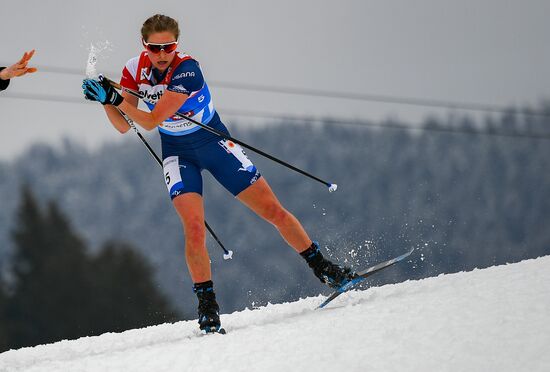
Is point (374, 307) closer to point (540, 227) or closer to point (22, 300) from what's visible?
point (22, 300)

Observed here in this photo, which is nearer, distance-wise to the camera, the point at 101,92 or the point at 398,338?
the point at 398,338

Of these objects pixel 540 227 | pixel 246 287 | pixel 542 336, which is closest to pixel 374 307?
pixel 542 336

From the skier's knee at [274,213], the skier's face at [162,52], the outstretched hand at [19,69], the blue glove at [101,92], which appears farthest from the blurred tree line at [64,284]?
the blue glove at [101,92]

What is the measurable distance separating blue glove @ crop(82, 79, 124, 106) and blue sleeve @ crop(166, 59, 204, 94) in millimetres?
357

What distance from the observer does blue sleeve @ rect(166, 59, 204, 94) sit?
545 centimetres

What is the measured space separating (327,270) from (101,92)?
78.5 inches

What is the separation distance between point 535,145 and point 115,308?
38.4m

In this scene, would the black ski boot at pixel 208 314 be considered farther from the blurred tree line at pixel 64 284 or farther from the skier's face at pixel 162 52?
the blurred tree line at pixel 64 284

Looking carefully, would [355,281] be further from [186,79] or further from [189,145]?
[186,79]

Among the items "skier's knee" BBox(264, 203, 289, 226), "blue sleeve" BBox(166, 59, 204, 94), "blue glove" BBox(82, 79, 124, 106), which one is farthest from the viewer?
"skier's knee" BBox(264, 203, 289, 226)

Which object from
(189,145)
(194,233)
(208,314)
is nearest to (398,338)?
(208,314)

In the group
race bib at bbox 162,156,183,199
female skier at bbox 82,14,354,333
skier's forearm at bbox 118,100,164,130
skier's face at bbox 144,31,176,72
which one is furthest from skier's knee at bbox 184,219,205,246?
skier's face at bbox 144,31,176,72

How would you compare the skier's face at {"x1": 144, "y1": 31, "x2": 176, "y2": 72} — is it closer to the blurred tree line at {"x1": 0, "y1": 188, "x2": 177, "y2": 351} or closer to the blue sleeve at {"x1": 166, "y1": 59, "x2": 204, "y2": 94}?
the blue sleeve at {"x1": 166, "y1": 59, "x2": 204, "y2": 94}

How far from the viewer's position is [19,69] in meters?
5.56
